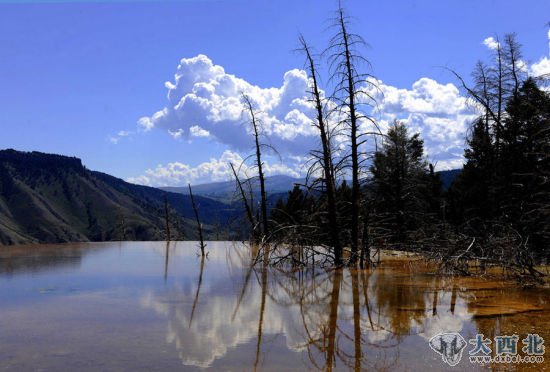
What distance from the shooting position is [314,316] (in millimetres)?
8805

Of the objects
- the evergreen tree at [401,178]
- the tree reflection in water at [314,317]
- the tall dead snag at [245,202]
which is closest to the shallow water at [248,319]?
the tree reflection in water at [314,317]

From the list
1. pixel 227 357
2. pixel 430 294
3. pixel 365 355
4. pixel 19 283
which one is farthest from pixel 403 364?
pixel 19 283

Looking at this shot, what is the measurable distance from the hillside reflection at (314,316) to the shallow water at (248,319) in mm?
24

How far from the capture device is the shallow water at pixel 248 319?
604 centimetres

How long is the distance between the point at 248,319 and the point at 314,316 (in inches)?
47.2

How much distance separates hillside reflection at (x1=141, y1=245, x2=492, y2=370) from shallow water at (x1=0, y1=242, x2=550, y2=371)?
0.9 inches

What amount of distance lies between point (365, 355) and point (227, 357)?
1.76 metres

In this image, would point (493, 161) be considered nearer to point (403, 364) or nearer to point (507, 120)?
point (507, 120)

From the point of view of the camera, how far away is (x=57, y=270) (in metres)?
15.9
